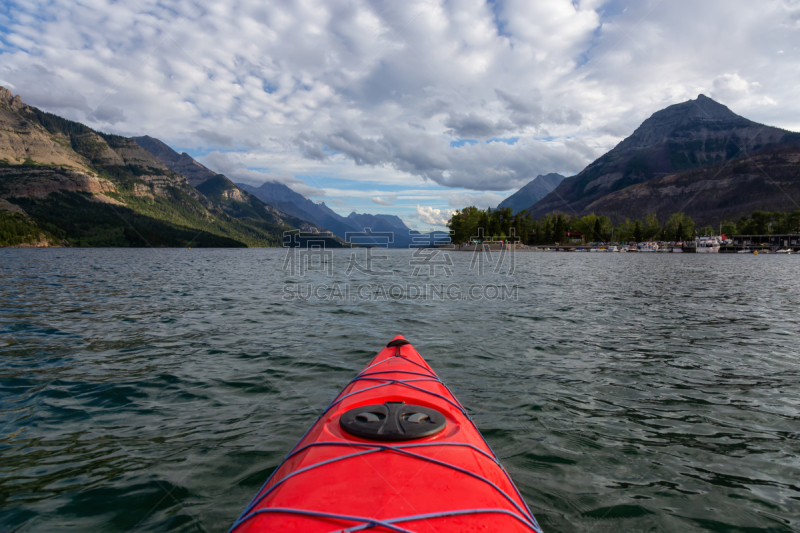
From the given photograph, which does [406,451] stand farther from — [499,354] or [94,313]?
[94,313]

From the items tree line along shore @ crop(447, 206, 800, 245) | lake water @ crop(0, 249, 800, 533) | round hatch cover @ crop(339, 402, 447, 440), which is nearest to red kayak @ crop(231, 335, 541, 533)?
round hatch cover @ crop(339, 402, 447, 440)

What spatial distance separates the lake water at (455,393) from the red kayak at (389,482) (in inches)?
60.3

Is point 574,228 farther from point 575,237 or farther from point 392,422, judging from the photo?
point 392,422

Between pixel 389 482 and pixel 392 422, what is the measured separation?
3.04 ft

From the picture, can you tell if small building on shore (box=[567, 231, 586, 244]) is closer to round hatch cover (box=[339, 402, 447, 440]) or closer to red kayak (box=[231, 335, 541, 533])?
round hatch cover (box=[339, 402, 447, 440])

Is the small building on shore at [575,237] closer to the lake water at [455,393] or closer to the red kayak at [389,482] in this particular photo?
the lake water at [455,393]

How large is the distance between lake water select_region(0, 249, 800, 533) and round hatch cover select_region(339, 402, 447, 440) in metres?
1.82

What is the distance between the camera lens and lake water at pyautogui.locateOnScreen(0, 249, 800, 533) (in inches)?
177

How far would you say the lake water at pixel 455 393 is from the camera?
450 centimetres

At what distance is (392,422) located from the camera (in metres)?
4.07

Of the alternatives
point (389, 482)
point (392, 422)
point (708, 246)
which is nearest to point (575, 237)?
point (708, 246)

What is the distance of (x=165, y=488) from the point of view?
474cm

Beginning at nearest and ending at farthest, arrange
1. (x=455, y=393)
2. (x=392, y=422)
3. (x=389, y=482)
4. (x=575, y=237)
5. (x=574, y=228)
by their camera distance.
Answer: (x=389, y=482)
(x=392, y=422)
(x=455, y=393)
(x=574, y=228)
(x=575, y=237)

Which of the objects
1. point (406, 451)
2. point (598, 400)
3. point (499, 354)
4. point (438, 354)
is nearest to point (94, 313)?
point (438, 354)
